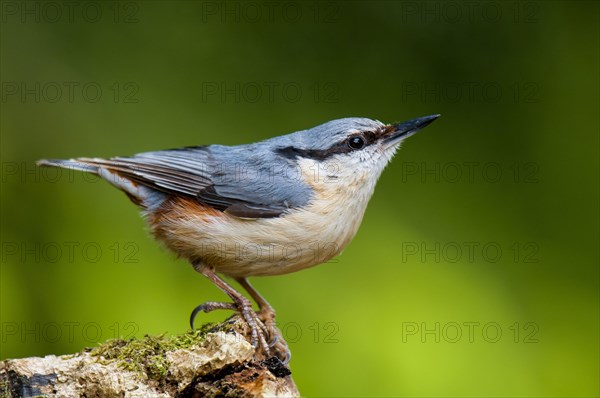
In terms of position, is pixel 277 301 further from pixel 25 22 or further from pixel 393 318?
pixel 25 22

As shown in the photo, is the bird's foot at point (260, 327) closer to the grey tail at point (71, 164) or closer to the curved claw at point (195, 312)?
the curved claw at point (195, 312)

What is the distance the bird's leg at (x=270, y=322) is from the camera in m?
3.54

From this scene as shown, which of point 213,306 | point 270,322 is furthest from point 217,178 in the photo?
point 270,322

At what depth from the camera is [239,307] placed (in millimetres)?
3523

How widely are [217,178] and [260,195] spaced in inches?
11.5

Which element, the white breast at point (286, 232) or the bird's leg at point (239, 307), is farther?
the white breast at point (286, 232)

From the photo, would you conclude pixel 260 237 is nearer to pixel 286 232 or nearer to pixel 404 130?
pixel 286 232

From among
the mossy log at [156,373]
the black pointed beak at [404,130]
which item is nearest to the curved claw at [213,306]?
the mossy log at [156,373]

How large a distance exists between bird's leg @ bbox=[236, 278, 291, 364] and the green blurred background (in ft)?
0.30

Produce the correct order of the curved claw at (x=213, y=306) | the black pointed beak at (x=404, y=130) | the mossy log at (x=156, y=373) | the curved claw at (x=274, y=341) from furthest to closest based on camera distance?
1. the black pointed beak at (x=404, y=130)
2. the curved claw at (x=213, y=306)
3. the curved claw at (x=274, y=341)
4. the mossy log at (x=156, y=373)

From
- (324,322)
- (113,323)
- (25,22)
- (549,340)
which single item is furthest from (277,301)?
(25,22)

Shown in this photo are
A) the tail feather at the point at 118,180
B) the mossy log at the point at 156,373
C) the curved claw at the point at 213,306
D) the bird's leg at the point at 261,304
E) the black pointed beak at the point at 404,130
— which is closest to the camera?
the mossy log at the point at 156,373

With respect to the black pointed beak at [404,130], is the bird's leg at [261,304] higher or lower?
lower

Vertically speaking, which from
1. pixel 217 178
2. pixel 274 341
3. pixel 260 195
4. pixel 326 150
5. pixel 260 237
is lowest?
pixel 274 341
